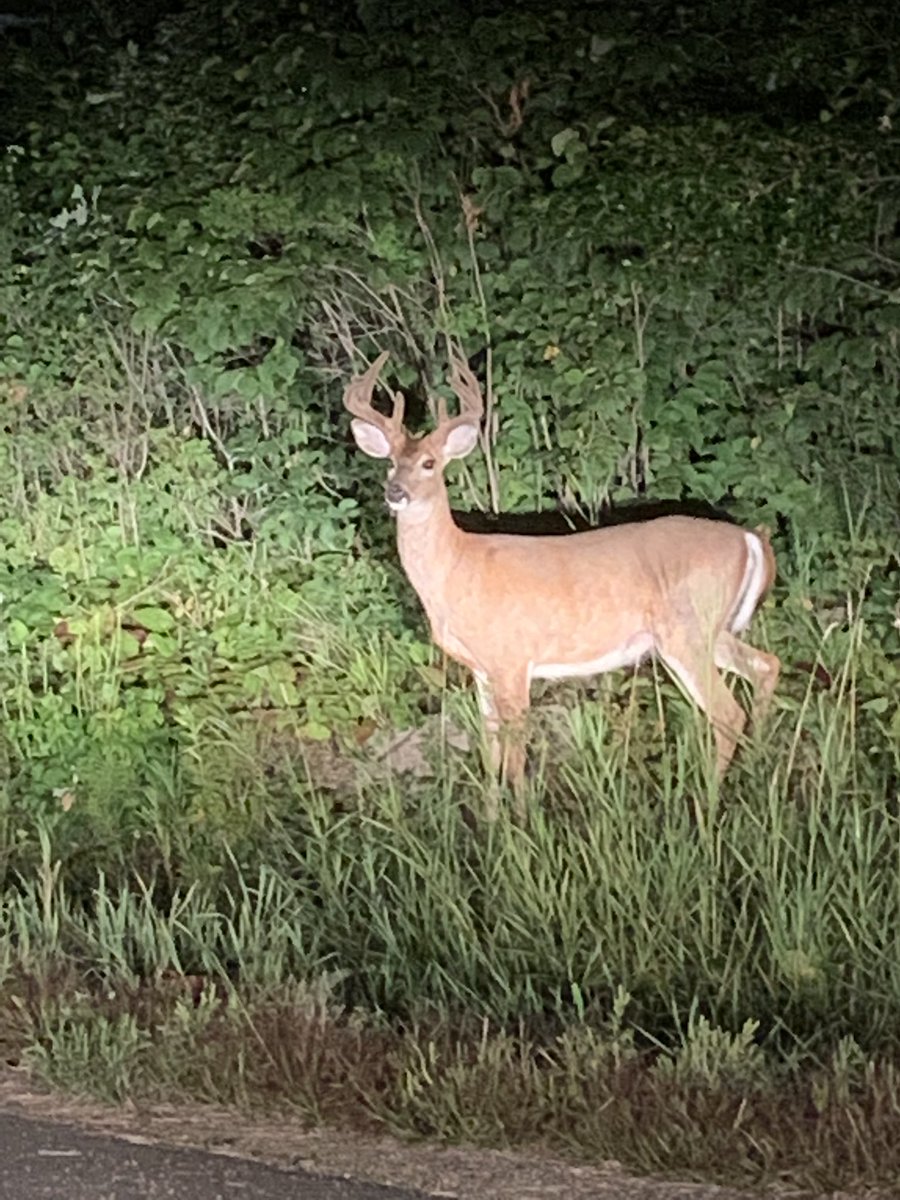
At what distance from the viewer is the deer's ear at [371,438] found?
24.4ft

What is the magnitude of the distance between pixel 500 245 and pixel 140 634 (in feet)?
6.70

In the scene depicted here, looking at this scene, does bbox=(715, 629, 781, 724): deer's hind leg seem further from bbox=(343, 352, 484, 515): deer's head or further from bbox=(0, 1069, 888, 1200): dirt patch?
bbox=(0, 1069, 888, 1200): dirt patch

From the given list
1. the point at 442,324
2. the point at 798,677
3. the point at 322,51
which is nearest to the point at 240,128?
the point at 322,51

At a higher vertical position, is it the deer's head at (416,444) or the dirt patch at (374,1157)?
the deer's head at (416,444)

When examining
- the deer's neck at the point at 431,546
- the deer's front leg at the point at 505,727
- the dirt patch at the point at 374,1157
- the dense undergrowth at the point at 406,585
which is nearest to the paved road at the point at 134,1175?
the dirt patch at the point at 374,1157

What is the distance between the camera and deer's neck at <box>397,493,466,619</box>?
7.34 m

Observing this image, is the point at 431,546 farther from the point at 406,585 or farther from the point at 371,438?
the point at 406,585

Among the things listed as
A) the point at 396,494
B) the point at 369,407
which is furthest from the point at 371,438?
the point at 396,494

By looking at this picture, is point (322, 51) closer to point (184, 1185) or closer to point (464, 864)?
point (464, 864)

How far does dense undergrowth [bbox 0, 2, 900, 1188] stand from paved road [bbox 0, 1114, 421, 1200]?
22 centimetres

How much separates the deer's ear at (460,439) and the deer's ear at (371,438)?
0.64 feet

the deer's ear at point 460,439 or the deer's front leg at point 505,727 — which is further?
the deer's ear at point 460,439

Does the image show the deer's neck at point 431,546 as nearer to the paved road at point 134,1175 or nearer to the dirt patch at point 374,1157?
the dirt patch at point 374,1157

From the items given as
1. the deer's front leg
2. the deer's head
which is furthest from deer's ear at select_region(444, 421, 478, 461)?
the deer's front leg
